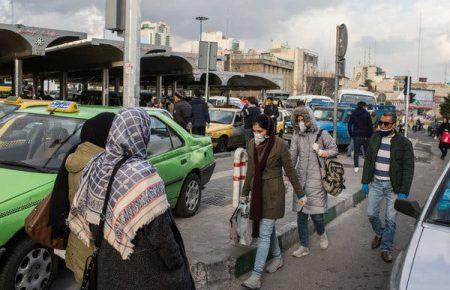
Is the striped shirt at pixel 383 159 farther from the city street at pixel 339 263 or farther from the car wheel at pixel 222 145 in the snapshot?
the car wheel at pixel 222 145

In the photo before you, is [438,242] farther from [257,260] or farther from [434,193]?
[257,260]

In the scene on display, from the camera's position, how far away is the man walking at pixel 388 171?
5.60 metres

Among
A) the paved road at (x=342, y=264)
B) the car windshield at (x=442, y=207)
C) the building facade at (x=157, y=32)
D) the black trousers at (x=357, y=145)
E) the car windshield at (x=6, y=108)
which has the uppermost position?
the building facade at (x=157, y=32)

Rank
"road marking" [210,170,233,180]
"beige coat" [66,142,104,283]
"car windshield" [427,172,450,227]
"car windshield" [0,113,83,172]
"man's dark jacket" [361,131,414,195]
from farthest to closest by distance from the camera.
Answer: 1. "road marking" [210,170,233,180]
2. "man's dark jacket" [361,131,414,195]
3. "car windshield" [0,113,83,172]
4. "car windshield" [427,172,450,227]
5. "beige coat" [66,142,104,283]

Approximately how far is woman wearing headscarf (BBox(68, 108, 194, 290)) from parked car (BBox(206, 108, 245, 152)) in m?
12.7

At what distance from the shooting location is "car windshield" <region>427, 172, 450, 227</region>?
360 cm

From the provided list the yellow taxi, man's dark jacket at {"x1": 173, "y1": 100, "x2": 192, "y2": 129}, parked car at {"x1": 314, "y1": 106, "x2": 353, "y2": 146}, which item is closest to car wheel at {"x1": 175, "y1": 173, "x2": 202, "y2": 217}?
the yellow taxi

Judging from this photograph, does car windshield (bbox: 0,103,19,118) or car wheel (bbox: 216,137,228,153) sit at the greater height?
car windshield (bbox: 0,103,19,118)

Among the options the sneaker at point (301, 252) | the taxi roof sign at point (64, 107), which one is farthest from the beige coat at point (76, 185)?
the sneaker at point (301, 252)

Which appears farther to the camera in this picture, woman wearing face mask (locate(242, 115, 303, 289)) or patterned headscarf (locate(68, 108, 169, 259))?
woman wearing face mask (locate(242, 115, 303, 289))

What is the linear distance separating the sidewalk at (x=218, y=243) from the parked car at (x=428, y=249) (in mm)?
1896

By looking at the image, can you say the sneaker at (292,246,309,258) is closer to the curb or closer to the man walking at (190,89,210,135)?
the curb

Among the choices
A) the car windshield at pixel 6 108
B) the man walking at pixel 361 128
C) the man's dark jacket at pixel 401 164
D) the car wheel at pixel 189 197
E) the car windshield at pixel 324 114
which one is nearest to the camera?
the man's dark jacket at pixel 401 164

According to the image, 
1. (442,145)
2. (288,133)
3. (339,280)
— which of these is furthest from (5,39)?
(339,280)
